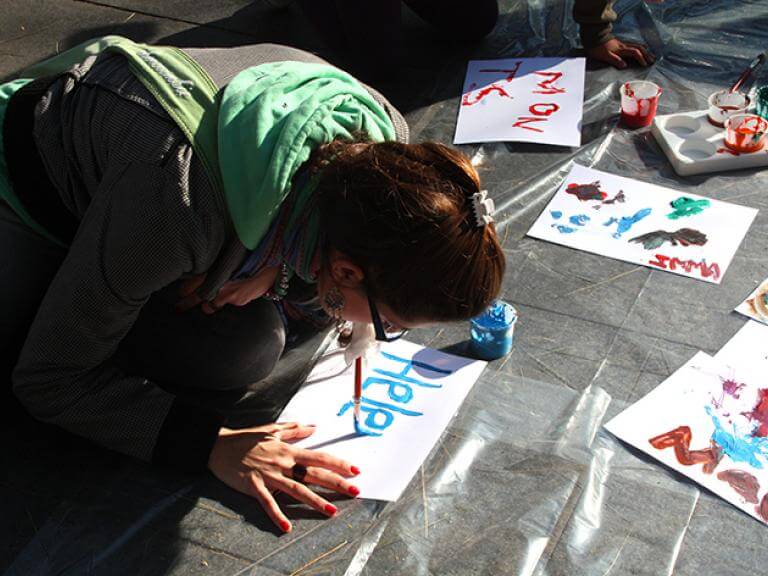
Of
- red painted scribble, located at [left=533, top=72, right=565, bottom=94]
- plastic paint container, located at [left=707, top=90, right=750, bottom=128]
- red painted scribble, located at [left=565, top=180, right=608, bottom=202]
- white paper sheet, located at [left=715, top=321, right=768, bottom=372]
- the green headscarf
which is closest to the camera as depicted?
the green headscarf

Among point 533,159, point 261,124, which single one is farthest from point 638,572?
point 533,159

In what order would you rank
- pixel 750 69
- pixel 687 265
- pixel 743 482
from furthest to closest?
pixel 750 69, pixel 687 265, pixel 743 482

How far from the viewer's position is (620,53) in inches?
125

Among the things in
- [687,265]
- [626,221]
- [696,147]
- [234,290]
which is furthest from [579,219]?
[234,290]

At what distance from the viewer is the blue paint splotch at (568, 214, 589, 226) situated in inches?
99.3

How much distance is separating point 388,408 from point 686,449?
653mm

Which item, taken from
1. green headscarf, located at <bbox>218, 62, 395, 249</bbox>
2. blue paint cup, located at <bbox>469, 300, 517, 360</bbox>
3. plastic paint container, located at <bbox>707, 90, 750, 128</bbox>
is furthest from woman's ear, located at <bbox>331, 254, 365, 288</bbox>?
plastic paint container, located at <bbox>707, 90, 750, 128</bbox>

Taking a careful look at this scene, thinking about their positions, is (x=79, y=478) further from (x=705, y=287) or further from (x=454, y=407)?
(x=705, y=287)

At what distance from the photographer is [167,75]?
1.62 meters

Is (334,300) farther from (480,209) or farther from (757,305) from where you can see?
(757,305)

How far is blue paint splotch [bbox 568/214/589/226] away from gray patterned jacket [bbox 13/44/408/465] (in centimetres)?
99

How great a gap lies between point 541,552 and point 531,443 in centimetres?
27

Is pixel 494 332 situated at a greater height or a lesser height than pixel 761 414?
greater

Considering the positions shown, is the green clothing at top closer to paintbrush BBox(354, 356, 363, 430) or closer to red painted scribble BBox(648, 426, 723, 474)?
paintbrush BBox(354, 356, 363, 430)
